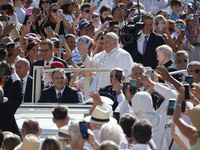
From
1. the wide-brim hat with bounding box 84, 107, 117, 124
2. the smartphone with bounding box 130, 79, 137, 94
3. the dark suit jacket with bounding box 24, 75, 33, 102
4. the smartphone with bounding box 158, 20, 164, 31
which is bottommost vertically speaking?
the dark suit jacket with bounding box 24, 75, 33, 102

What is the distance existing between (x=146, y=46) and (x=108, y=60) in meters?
0.93

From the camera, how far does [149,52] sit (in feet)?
40.8

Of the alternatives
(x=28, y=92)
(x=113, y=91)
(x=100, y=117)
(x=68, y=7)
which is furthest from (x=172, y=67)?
(x=68, y=7)

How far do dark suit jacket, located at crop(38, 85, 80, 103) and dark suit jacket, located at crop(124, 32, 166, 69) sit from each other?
1946 mm

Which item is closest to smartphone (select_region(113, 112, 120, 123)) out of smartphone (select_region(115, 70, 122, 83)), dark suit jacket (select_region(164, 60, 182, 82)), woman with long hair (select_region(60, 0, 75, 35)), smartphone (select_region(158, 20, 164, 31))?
smartphone (select_region(115, 70, 122, 83))

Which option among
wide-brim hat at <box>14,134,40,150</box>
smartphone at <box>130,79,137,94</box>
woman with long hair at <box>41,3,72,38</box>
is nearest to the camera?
wide-brim hat at <box>14,134,40,150</box>

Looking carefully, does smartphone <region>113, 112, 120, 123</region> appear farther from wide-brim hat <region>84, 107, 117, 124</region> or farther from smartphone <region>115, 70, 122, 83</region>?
smartphone <region>115, 70, 122, 83</region>

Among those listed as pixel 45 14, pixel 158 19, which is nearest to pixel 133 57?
pixel 158 19

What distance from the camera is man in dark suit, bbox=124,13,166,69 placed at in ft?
40.6

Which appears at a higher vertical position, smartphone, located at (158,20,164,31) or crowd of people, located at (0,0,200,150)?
smartphone, located at (158,20,164,31)

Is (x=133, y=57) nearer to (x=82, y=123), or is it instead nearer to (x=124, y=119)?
(x=124, y=119)

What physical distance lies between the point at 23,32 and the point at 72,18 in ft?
5.33

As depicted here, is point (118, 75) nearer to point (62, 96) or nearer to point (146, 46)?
point (62, 96)

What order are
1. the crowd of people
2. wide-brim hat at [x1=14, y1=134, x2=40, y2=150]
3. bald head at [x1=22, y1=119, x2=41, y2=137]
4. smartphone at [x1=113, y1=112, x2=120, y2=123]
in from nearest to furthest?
wide-brim hat at [x1=14, y1=134, x2=40, y2=150] → the crowd of people → bald head at [x1=22, y1=119, x2=41, y2=137] → smartphone at [x1=113, y1=112, x2=120, y2=123]
